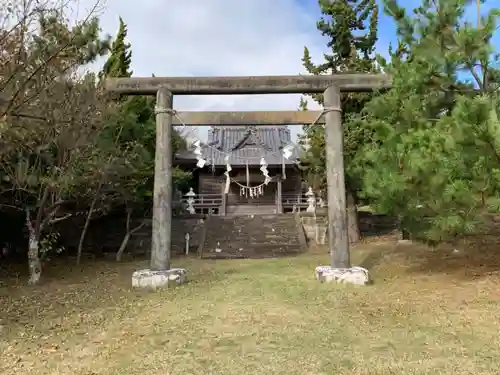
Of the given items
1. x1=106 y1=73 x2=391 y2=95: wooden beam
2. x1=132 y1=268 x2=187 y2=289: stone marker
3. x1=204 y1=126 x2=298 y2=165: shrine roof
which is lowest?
x1=132 y1=268 x2=187 y2=289: stone marker

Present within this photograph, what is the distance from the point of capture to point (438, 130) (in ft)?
16.4

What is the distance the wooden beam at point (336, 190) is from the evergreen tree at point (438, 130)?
0.63m

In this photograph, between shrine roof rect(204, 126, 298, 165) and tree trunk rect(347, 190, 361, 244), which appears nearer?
tree trunk rect(347, 190, 361, 244)

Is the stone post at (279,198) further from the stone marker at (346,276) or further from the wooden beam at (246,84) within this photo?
the stone marker at (346,276)

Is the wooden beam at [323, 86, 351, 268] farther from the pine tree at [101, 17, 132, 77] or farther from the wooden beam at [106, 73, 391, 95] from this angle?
the pine tree at [101, 17, 132, 77]

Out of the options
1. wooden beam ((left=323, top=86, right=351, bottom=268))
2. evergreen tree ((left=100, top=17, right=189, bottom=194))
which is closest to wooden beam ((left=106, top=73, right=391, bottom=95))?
wooden beam ((left=323, top=86, right=351, bottom=268))

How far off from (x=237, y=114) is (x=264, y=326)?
3995 millimetres

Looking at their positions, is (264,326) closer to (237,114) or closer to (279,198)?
(237,114)

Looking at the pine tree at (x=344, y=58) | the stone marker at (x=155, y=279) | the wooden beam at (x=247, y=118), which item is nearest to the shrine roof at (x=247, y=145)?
the pine tree at (x=344, y=58)

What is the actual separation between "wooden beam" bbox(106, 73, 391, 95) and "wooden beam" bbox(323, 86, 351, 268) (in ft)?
0.80

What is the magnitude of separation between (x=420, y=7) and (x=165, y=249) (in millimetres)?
5269

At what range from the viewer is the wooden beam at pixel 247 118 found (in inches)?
287

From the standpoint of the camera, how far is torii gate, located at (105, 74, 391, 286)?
683 centimetres

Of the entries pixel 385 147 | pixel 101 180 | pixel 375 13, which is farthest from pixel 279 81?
pixel 375 13
